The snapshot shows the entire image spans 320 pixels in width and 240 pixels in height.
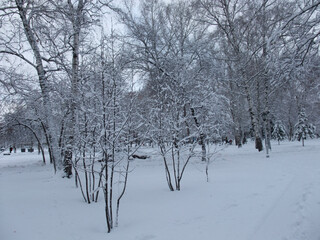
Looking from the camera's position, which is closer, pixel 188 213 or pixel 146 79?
pixel 188 213

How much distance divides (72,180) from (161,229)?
612 cm

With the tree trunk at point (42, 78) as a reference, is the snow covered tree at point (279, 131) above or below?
below

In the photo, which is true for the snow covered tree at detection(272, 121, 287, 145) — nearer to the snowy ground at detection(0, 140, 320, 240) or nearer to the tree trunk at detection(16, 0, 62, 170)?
the snowy ground at detection(0, 140, 320, 240)

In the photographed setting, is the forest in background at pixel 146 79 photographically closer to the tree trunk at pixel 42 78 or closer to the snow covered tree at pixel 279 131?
the tree trunk at pixel 42 78

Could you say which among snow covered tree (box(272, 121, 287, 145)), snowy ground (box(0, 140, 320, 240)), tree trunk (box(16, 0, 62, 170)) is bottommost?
snowy ground (box(0, 140, 320, 240))

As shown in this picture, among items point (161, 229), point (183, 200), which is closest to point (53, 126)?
point (183, 200)

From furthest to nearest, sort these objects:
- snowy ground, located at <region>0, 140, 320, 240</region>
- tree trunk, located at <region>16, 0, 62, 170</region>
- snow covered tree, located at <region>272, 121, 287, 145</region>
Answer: snow covered tree, located at <region>272, 121, 287, 145</region> < tree trunk, located at <region>16, 0, 62, 170</region> < snowy ground, located at <region>0, 140, 320, 240</region>

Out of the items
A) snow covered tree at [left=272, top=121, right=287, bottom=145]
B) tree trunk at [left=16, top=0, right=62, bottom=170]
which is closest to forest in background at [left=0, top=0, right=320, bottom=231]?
tree trunk at [left=16, top=0, right=62, bottom=170]

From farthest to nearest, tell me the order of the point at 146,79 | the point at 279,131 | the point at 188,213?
the point at 279,131, the point at 146,79, the point at 188,213

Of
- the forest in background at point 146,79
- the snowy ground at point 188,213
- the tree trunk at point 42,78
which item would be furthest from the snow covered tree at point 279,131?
the tree trunk at point 42,78

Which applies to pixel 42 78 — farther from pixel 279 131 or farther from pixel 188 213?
pixel 279 131

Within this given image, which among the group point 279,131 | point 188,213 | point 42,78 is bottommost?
point 188,213

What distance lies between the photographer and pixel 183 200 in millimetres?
5098

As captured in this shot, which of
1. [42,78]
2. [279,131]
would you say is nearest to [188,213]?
[42,78]
